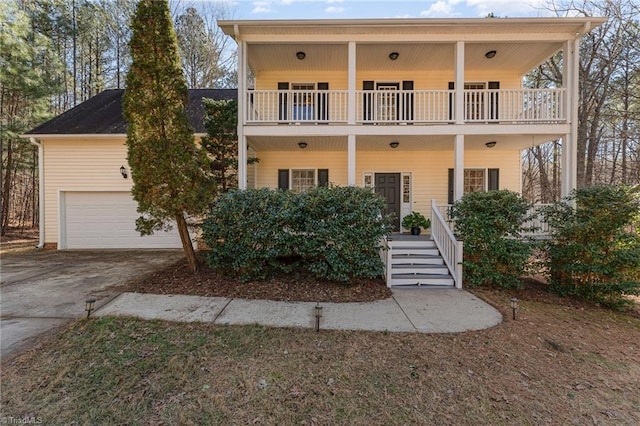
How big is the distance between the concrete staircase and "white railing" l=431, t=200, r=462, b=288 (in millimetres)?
118

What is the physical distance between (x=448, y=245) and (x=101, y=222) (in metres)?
11.4

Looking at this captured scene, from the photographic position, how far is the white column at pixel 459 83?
7.50m

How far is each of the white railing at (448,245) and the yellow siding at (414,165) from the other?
2.70 metres

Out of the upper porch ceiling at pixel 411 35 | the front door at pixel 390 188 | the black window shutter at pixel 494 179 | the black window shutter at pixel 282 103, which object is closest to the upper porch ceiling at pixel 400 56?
the upper porch ceiling at pixel 411 35

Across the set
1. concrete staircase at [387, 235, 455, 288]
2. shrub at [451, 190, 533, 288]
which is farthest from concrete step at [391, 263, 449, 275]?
shrub at [451, 190, 533, 288]

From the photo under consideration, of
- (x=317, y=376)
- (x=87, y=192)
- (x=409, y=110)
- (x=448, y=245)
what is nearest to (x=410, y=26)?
(x=409, y=110)

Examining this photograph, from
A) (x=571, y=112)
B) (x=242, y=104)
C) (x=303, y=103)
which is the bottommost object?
(x=571, y=112)

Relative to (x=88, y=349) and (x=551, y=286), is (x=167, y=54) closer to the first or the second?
(x=88, y=349)

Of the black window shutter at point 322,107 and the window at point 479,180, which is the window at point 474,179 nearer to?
the window at point 479,180

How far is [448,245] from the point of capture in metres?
6.51

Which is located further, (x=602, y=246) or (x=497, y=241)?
(x=497, y=241)

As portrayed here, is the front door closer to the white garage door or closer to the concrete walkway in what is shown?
the concrete walkway

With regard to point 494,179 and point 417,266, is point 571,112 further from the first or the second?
point 417,266

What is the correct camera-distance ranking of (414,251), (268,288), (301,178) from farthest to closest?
(301,178)
(414,251)
(268,288)
